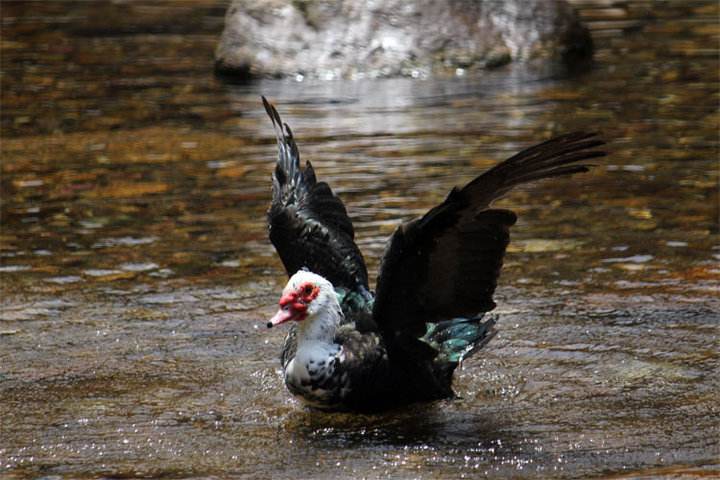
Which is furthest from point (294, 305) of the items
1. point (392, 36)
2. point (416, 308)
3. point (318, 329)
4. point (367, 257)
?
point (392, 36)

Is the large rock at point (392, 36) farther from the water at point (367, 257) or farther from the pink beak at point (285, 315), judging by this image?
the pink beak at point (285, 315)

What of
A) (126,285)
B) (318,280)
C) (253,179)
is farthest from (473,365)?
(253,179)

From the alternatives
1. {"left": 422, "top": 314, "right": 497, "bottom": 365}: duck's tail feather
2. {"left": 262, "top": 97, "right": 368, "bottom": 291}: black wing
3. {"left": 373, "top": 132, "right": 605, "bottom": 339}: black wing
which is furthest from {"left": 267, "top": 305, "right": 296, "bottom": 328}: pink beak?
{"left": 262, "top": 97, "right": 368, "bottom": 291}: black wing

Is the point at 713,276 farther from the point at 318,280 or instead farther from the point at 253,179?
the point at 253,179

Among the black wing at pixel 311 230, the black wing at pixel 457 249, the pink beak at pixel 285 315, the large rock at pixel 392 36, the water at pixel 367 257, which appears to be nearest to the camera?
the black wing at pixel 457 249

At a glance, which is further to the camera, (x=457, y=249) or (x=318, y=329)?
(x=318, y=329)

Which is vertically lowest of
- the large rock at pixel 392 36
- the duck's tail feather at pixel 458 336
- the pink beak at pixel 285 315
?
the large rock at pixel 392 36

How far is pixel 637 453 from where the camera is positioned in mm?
4965

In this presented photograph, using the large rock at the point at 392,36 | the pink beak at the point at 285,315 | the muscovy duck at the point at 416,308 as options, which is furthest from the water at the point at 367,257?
the pink beak at the point at 285,315

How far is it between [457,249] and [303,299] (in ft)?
2.03

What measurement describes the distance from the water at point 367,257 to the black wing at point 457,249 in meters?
0.44

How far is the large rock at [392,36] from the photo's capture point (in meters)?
13.4

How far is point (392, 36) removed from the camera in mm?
13445

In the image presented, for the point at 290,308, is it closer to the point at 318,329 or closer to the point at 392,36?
the point at 318,329
